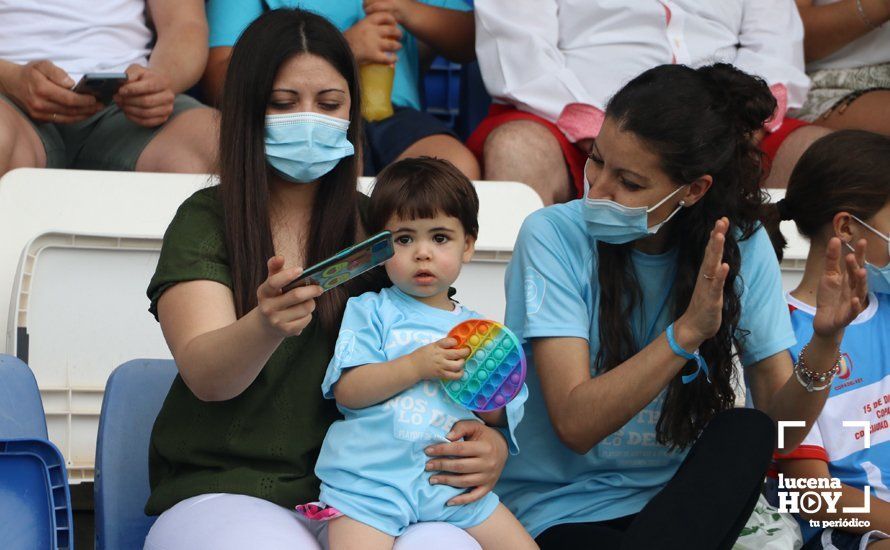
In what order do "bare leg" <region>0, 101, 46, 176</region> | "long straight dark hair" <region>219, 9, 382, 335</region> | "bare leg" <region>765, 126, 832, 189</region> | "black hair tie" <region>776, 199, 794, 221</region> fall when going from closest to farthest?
"long straight dark hair" <region>219, 9, 382, 335</region>, "black hair tie" <region>776, 199, 794, 221</region>, "bare leg" <region>0, 101, 46, 176</region>, "bare leg" <region>765, 126, 832, 189</region>

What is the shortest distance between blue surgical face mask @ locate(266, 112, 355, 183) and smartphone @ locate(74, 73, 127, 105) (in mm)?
1154

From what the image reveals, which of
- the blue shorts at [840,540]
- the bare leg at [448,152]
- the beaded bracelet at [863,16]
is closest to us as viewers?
the blue shorts at [840,540]

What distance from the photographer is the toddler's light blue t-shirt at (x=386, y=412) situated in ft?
5.94

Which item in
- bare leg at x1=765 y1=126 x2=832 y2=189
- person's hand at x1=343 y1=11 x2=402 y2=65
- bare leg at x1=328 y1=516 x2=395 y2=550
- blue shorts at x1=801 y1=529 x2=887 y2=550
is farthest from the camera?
bare leg at x1=765 y1=126 x2=832 y2=189

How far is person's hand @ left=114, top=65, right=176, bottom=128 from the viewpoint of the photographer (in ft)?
9.93

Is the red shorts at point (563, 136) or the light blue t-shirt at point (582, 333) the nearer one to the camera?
the light blue t-shirt at point (582, 333)

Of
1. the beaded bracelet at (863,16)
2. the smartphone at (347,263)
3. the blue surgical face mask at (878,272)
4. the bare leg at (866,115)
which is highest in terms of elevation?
the beaded bracelet at (863,16)

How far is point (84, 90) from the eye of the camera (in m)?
3.01

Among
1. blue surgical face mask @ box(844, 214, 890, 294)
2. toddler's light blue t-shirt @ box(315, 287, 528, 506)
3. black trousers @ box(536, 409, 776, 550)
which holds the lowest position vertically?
black trousers @ box(536, 409, 776, 550)

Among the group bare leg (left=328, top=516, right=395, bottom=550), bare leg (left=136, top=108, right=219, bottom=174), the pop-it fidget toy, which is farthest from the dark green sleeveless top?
bare leg (left=136, top=108, right=219, bottom=174)

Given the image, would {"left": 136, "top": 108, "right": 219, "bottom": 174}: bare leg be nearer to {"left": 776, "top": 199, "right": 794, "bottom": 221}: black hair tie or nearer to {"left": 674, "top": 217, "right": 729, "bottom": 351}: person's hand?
{"left": 776, "top": 199, "right": 794, "bottom": 221}: black hair tie

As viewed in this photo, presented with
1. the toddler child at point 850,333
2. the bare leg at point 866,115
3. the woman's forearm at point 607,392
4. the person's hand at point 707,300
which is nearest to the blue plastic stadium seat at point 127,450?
the woman's forearm at point 607,392

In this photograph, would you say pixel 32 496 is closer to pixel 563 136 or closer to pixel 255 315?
pixel 255 315

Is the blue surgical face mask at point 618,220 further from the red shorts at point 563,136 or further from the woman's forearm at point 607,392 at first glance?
the red shorts at point 563,136
